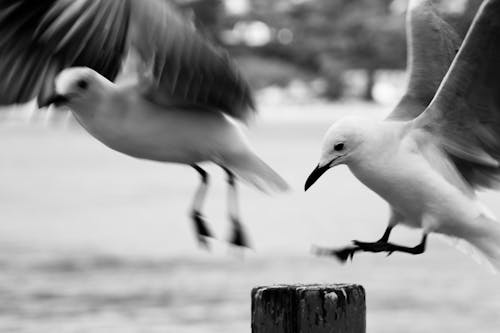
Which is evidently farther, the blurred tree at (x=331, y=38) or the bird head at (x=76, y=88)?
the blurred tree at (x=331, y=38)

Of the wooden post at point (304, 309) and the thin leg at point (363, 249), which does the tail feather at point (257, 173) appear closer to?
the thin leg at point (363, 249)

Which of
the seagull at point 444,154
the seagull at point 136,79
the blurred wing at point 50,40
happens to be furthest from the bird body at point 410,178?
the blurred wing at point 50,40

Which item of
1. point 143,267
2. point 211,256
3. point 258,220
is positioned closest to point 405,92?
point 143,267


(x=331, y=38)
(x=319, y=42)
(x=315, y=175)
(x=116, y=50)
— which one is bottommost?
(x=315, y=175)

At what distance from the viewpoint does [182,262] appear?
11.9 m

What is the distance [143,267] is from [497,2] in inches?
301

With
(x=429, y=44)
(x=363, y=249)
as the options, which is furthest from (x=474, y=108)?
(x=363, y=249)

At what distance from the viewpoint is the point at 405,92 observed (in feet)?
16.0

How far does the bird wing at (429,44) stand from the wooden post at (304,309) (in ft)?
4.39

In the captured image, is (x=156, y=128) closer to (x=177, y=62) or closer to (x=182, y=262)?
(x=177, y=62)

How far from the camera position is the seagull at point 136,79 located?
14.7ft

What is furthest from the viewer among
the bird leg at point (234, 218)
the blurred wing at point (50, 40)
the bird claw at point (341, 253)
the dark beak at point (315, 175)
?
the bird leg at point (234, 218)

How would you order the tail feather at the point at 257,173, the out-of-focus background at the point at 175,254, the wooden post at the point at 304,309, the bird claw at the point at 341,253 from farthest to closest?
1. the out-of-focus background at the point at 175,254
2. the tail feather at the point at 257,173
3. the bird claw at the point at 341,253
4. the wooden post at the point at 304,309

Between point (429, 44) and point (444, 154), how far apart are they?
53 cm
